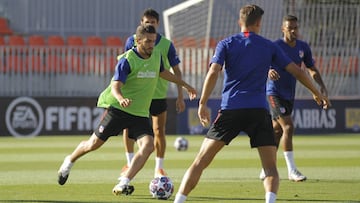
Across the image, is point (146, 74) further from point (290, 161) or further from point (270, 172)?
point (290, 161)

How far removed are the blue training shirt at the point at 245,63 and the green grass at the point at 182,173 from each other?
2096 mm

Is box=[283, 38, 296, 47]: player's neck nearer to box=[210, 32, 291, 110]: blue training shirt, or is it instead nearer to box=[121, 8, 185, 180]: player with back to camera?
box=[121, 8, 185, 180]: player with back to camera

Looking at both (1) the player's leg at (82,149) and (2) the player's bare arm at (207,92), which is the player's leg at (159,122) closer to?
(1) the player's leg at (82,149)

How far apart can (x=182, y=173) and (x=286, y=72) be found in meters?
2.41

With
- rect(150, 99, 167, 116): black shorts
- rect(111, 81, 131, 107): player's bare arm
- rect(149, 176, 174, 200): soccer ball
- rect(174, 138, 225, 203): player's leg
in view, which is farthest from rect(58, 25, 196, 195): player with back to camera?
rect(174, 138, 225, 203): player's leg

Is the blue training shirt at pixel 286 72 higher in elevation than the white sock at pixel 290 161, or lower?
higher

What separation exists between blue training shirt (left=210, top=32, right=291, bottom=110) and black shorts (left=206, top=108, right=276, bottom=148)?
2.8 inches

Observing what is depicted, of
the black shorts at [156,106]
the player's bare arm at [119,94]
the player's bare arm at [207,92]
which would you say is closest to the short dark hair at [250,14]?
the player's bare arm at [207,92]

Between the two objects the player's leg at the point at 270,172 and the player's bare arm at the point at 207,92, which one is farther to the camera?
the player's leg at the point at 270,172

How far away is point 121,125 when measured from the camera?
38.4 feet

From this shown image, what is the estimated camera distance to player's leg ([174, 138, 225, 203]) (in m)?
9.17

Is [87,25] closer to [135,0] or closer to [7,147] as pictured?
[135,0]

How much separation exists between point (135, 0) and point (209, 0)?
6046 mm

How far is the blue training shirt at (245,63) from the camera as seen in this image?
9.34 meters
